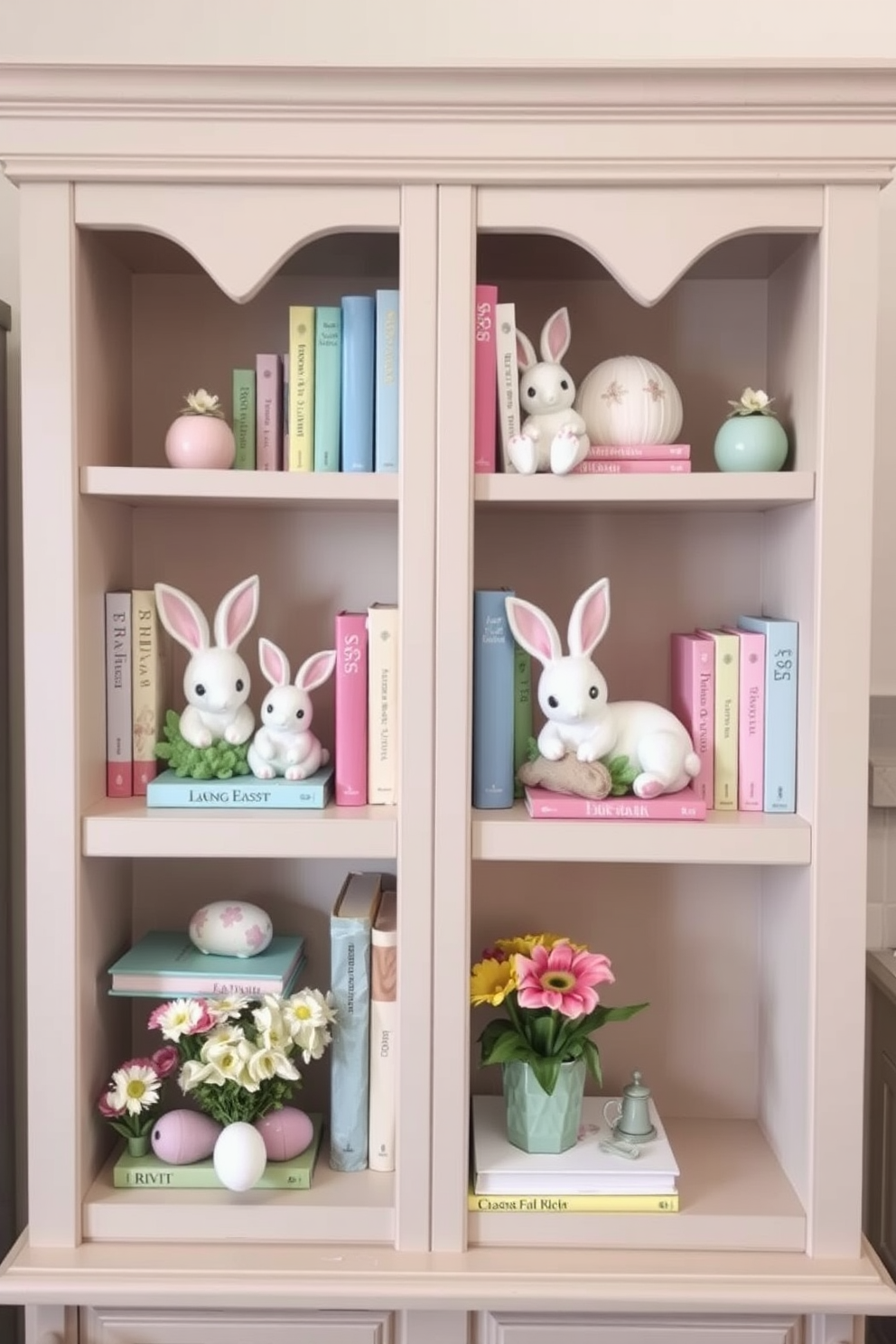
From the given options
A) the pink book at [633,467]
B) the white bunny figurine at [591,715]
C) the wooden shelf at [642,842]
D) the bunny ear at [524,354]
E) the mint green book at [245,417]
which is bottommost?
the wooden shelf at [642,842]

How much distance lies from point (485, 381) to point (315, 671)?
397mm

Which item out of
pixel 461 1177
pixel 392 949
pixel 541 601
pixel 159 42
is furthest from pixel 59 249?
pixel 461 1177

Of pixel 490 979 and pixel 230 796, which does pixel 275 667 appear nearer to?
pixel 230 796

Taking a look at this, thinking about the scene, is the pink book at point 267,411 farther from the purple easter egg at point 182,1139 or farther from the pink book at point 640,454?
the purple easter egg at point 182,1139

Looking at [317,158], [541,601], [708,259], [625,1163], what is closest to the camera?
[317,158]

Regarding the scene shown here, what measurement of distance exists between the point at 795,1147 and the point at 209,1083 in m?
0.69

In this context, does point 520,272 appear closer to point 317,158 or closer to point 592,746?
point 317,158

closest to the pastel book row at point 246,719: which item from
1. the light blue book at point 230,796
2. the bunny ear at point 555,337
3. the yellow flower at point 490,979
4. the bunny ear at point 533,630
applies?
the light blue book at point 230,796

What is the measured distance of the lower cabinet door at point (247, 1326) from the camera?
4.32 ft

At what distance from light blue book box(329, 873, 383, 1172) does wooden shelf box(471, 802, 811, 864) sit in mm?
198

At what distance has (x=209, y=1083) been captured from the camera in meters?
1.40

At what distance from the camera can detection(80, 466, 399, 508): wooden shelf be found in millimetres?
1316

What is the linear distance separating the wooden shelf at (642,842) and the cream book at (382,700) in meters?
0.14

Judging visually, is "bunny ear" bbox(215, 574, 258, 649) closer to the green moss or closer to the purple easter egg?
the green moss
